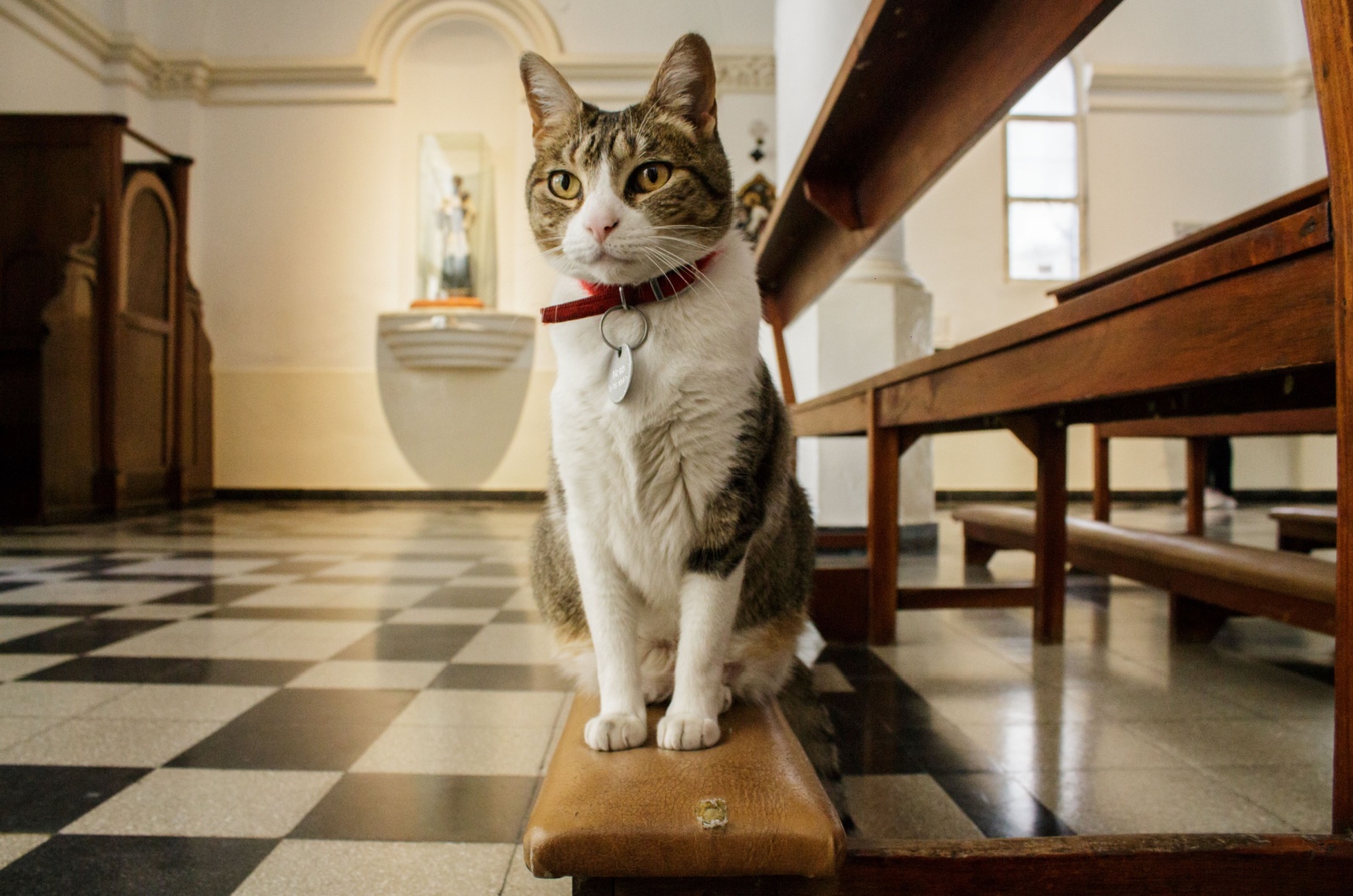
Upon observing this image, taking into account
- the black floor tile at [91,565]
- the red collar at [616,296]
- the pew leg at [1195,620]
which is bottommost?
the black floor tile at [91,565]

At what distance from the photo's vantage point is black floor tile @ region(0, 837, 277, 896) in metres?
0.87

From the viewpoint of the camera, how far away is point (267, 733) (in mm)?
1373

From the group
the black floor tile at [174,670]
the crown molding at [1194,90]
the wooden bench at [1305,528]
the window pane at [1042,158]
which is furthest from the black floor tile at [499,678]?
the crown molding at [1194,90]

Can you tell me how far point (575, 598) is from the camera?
1.02 meters

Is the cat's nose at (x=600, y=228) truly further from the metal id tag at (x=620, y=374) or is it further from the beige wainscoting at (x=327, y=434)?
the beige wainscoting at (x=327, y=434)

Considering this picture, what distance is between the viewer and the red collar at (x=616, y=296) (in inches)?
32.6

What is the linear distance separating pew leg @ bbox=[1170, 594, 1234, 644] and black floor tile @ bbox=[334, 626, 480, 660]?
1840mm

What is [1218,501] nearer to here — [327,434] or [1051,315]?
[1051,315]

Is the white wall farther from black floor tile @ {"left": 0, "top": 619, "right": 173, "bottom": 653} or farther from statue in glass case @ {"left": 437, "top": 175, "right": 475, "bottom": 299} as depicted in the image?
black floor tile @ {"left": 0, "top": 619, "right": 173, "bottom": 653}

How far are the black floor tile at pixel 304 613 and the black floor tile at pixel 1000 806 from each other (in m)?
1.75

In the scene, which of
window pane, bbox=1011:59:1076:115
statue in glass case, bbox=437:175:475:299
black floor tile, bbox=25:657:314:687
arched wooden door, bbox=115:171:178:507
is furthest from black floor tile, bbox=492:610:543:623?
window pane, bbox=1011:59:1076:115

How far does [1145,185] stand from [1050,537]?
585 cm

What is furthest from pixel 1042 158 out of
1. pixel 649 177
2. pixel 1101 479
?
pixel 649 177

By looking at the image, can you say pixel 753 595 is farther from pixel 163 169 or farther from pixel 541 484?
pixel 163 169
